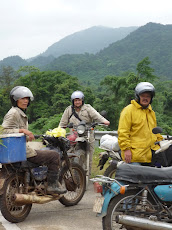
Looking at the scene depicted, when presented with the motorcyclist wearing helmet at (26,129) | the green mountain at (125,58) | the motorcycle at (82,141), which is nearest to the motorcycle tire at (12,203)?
the motorcyclist wearing helmet at (26,129)

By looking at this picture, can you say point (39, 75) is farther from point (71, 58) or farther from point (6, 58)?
point (6, 58)

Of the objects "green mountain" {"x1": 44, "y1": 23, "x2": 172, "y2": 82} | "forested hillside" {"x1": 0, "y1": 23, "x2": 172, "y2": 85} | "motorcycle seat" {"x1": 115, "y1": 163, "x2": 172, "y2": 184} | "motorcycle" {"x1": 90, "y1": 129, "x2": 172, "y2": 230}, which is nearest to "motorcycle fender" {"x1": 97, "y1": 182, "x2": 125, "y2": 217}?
"motorcycle" {"x1": 90, "y1": 129, "x2": 172, "y2": 230}

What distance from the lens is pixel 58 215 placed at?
574 centimetres

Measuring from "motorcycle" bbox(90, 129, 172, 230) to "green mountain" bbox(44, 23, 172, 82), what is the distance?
88699 mm

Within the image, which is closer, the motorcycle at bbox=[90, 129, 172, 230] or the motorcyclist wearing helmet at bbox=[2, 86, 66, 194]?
the motorcycle at bbox=[90, 129, 172, 230]

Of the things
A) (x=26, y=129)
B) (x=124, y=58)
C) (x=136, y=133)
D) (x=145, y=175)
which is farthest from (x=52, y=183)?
(x=124, y=58)

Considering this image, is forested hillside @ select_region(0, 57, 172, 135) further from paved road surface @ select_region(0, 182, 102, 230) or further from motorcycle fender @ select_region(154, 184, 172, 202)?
motorcycle fender @ select_region(154, 184, 172, 202)

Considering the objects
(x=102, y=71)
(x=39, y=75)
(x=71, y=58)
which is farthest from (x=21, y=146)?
(x=71, y=58)

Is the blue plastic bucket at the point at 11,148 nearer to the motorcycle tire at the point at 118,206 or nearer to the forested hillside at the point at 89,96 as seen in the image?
the motorcycle tire at the point at 118,206

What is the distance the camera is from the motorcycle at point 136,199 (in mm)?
4074

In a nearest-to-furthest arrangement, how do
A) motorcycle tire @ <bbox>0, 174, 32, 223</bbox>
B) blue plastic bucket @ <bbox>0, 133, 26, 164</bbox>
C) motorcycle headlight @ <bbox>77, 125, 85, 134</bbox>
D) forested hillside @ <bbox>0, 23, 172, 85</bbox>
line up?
blue plastic bucket @ <bbox>0, 133, 26, 164</bbox>, motorcycle tire @ <bbox>0, 174, 32, 223</bbox>, motorcycle headlight @ <bbox>77, 125, 85, 134</bbox>, forested hillside @ <bbox>0, 23, 172, 85</bbox>

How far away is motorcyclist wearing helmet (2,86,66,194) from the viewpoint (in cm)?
540

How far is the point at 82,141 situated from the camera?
7.46m

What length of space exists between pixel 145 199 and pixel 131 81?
29.0 metres
